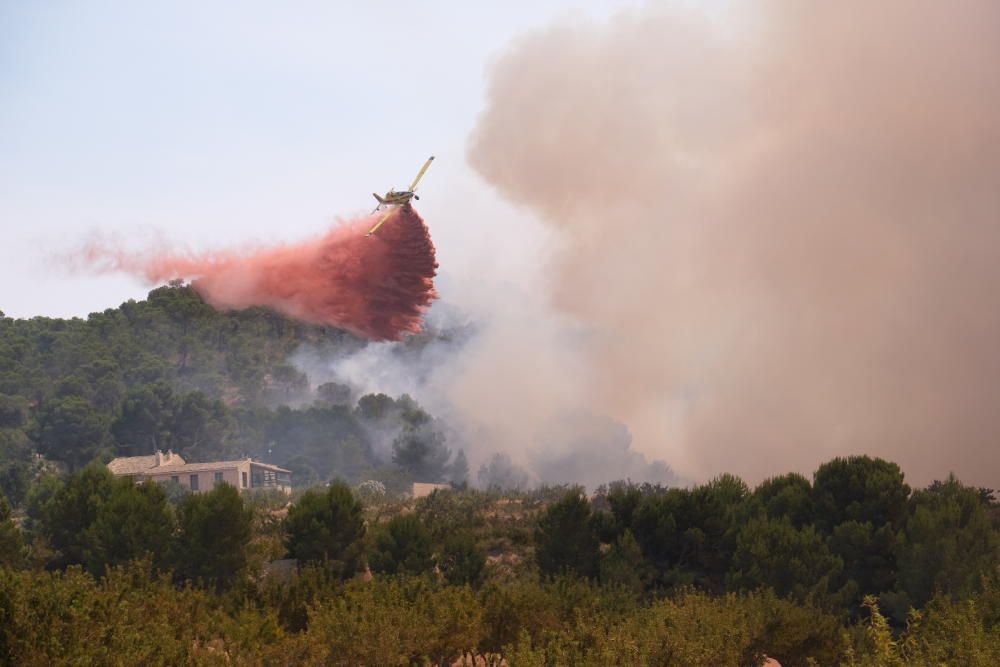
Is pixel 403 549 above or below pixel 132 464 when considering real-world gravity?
below

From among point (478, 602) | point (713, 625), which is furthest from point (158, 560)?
point (713, 625)

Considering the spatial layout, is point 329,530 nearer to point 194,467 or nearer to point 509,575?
point 509,575

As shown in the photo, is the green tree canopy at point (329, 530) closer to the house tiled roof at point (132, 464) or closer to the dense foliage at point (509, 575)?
the dense foliage at point (509, 575)

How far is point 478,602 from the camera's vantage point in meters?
43.1

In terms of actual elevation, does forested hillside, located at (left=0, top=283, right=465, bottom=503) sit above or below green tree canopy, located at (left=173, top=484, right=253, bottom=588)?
above

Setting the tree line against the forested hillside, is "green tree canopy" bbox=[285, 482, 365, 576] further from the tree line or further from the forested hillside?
the forested hillside

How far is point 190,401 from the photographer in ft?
433

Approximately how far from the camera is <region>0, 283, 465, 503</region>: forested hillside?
422ft

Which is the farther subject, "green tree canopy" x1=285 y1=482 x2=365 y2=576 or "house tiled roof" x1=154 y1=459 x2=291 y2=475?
"house tiled roof" x1=154 y1=459 x2=291 y2=475

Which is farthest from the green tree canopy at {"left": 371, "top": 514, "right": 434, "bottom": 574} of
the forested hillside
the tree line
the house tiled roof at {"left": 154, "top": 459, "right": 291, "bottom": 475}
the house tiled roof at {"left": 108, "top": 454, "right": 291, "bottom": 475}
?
the forested hillside

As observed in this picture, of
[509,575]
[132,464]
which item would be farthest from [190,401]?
[509,575]

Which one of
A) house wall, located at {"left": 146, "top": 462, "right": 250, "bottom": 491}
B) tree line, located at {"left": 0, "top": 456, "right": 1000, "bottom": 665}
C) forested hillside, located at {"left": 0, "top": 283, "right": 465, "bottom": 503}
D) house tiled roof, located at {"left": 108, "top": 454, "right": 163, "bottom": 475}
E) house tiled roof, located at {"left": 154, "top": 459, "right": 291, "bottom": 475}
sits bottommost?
tree line, located at {"left": 0, "top": 456, "right": 1000, "bottom": 665}

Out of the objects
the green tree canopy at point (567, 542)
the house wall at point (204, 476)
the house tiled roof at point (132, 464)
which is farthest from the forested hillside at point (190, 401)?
the green tree canopy at point (567, 542)

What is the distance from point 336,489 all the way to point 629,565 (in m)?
14.9
